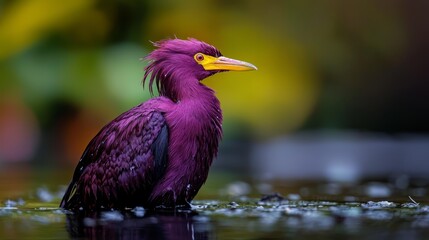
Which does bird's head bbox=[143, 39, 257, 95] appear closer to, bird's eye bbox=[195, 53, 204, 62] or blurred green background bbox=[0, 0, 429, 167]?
bird's eye bbox=[195, 53, 204, 62]

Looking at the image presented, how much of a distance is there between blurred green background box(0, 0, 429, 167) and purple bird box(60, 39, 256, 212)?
9807mm

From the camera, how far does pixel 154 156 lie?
280 inches

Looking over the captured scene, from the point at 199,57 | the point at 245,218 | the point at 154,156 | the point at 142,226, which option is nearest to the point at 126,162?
the point at 154,156

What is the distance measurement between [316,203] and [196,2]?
35.5ft

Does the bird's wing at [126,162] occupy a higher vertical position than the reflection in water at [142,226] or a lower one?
higher

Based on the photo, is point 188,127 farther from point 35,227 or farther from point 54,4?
point 54,4

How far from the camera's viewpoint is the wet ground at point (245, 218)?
543cm

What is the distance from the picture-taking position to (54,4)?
58.8 ft

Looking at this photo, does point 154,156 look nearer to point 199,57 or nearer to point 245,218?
point 199,57

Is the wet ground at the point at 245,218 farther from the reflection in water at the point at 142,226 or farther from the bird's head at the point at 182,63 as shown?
the bird's head at the point at 182,63

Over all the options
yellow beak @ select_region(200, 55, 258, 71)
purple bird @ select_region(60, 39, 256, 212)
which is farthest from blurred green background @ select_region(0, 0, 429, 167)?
purple bird @ select_region(60, 39, 256, 212)

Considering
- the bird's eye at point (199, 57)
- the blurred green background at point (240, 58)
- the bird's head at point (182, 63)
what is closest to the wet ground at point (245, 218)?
the bird's head at point (182, 63)

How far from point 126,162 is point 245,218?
119 cm

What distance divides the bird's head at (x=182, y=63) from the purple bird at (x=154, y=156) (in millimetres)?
137
